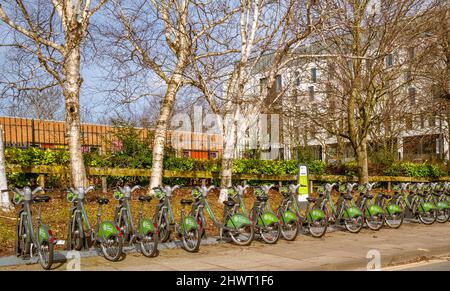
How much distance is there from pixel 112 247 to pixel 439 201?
35.1ft

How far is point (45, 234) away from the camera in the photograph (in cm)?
718

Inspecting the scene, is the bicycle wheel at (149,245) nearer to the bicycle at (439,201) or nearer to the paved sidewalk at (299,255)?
the paved sidewalk at (299,255)

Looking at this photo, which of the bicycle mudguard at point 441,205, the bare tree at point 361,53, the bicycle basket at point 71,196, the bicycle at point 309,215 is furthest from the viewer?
the bare tree at point 361,53

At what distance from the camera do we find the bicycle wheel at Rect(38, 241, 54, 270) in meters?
7.12

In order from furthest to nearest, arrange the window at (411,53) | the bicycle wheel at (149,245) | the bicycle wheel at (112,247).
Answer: the window at (411,53) < the bicycle wheel at (149,245) < the bicycle wheel at (112,247)

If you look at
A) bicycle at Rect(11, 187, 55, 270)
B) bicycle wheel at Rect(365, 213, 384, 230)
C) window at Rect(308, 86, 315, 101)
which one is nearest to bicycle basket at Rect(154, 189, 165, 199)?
bicycle at Rect(11, 187, 55, 270)

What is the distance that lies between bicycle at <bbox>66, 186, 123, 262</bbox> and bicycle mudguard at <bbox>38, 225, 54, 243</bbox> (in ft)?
2.49

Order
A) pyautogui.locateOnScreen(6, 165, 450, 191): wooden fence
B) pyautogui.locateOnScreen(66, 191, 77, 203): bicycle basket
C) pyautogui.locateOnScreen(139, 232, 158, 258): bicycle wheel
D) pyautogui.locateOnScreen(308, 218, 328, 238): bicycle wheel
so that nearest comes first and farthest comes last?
1. pyautogui.locateOnScreen(66, 191, 77, 203): bicycle basket
2. pyautogui.locateOnScreen(139, 232, 158, 258): bicycle wheel
3. pyautogui.locateOnScreen(308, 218, 328, 238): bicycle wheel
4. pyautogui.locateOnScreen(6, 165, 450, 191): wooden fence

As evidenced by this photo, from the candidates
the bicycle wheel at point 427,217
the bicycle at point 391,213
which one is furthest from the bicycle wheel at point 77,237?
the bicycle wheel at point 427,217

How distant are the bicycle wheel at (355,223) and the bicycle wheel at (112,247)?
602 cm

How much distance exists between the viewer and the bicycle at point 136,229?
8.34 m

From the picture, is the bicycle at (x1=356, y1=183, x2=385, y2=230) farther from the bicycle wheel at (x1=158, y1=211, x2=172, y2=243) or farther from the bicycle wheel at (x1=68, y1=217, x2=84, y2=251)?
the bicycle wheel at (x1=68, y1=217, x2=84, y2=251)

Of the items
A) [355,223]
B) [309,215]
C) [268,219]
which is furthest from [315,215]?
[268,219]

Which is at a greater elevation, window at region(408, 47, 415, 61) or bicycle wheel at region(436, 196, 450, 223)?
window at region(408, 47, 415, 61)
